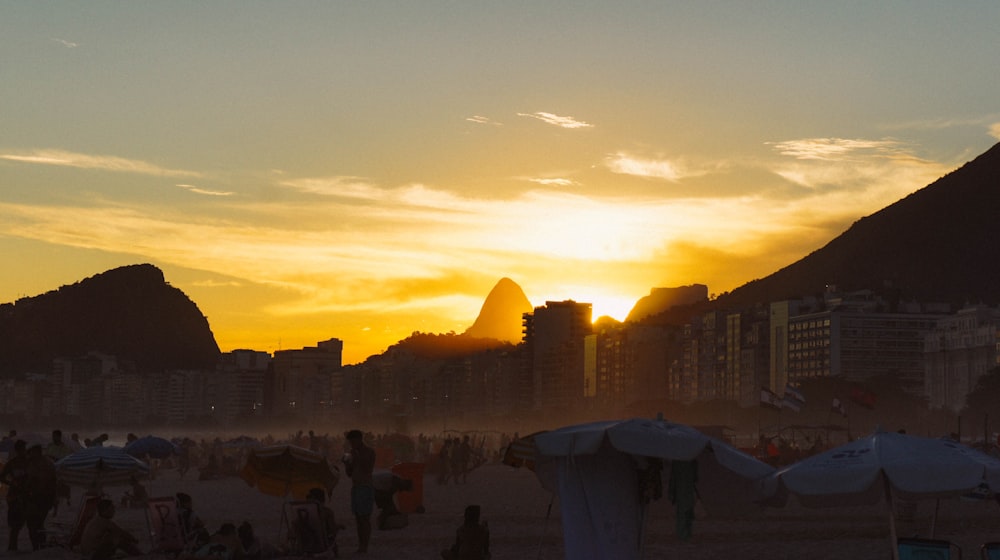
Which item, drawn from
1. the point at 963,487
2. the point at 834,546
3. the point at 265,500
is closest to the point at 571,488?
the point at 963,487

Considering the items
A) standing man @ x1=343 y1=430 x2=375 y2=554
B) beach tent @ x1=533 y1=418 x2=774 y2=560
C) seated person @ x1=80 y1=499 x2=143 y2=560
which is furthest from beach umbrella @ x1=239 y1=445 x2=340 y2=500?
beach tent @ x1=533 y1=418 x2=774 y2=560

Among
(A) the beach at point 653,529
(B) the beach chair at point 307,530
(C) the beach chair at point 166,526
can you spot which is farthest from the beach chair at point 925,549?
(C) the beach chair at point 166,526

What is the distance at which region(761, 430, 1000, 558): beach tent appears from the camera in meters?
12.1

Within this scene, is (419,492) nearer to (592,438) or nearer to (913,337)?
(592,438)

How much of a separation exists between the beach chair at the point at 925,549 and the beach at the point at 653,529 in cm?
172

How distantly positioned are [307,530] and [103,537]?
254cm

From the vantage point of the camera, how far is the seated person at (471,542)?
15219mm

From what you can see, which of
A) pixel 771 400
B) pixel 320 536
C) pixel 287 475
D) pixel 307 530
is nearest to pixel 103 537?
pixel 307 530

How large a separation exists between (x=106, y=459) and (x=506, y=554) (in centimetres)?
561

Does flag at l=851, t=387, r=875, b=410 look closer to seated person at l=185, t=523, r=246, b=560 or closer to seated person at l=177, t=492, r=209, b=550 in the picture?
seated person at l=177, t=492, r=209, b=550

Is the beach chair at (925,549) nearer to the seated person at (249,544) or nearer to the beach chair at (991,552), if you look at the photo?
the beach chair at (991,552)

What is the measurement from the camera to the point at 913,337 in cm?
16412

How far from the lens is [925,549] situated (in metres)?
12.4

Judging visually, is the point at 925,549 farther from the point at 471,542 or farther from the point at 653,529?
the point at 653,529
